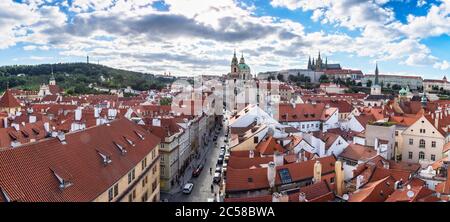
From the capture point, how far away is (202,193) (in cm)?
1588

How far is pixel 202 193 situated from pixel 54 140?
8.30 meters

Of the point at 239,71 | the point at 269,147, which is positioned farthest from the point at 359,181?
the point at 239,71

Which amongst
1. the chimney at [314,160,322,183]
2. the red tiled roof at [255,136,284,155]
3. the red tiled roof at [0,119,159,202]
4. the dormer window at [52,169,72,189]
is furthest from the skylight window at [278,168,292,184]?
the dormer window at [52,169,72,189]

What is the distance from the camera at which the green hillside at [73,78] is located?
61.1 metres

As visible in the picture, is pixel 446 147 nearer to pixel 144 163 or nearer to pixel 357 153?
pixel 357 153

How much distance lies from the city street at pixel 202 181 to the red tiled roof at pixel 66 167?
4.22 meters

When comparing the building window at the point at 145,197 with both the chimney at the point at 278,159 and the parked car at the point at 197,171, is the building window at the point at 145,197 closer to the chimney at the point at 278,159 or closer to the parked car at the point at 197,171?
the chimney at the point at 278,159

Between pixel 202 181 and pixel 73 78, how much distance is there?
2242 inches

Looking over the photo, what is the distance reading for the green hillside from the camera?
201 feet

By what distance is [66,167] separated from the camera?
814 cm

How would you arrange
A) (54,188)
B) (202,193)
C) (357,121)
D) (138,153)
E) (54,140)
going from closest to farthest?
(54,188)
(54,140)
(138,153)
(202,193)
(357,121)

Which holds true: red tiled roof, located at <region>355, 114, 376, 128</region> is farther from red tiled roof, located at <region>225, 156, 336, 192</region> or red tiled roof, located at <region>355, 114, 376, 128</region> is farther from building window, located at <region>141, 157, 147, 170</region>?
building window, located at <region>141, 157, 147, 170</region>

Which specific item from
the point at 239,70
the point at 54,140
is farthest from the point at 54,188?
→ the point at 239,70
